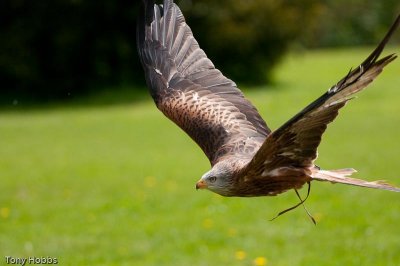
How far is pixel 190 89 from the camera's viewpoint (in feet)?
20.5

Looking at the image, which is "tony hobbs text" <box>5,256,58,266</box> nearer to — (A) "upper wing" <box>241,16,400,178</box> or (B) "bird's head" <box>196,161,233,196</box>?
(B) "bird's head" <box>196,161,233,196</box>

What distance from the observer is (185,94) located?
20.3 feet

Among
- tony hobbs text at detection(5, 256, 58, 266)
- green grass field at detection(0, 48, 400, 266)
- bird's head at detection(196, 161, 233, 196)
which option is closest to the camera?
bird's head at detection(196, 161, 233, 196)

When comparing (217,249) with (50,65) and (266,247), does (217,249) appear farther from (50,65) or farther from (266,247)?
(50,65)

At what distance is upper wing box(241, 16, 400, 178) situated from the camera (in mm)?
4043

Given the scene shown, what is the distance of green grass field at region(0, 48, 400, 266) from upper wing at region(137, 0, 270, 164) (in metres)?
2.20

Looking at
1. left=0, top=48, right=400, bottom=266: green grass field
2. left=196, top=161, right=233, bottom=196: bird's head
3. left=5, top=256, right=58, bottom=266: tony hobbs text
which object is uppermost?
left=196, top=161, right=233, bottom=196: bird's head

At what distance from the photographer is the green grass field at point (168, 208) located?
822 cm

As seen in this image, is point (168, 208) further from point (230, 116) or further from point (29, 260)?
point (230, 116)

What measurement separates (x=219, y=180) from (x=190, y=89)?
68.4 inches

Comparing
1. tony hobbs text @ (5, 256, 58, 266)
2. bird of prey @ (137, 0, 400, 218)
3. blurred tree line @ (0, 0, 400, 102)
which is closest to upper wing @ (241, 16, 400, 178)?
bird of prey @ (137, 0, 400, 218)

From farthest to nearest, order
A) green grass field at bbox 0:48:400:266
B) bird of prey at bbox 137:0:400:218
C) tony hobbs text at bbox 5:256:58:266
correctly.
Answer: green grass field at bbox 0:48:400:266 < tony hobbs text at bbox 5:256:58:266 < bird of prey at bbox 137:0:400:218

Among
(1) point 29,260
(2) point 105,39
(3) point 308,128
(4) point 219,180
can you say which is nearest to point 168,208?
(1) point 29,260

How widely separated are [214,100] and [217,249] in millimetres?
2649
